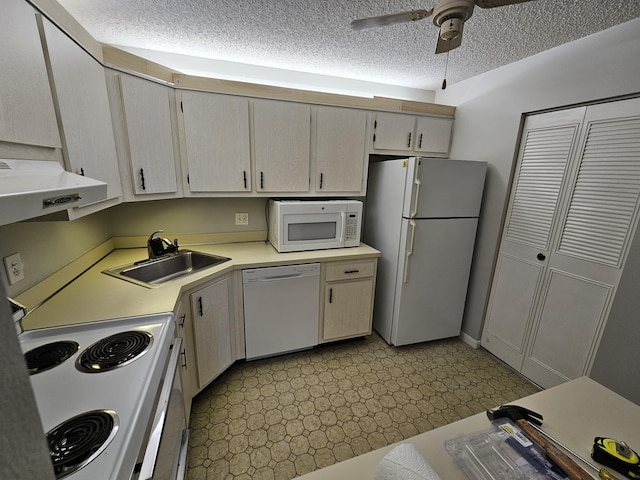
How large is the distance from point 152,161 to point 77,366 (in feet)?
4.30

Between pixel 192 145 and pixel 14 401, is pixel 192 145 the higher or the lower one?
the higher one

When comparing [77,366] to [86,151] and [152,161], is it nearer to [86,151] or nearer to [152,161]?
[86,151]

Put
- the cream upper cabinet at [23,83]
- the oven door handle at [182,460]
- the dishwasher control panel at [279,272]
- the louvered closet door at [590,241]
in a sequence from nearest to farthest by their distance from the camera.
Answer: the cream upper cabinet at [23,83] → the oven door handle at [182,460] → the louvered closet door at [590,241] → the dishwasher control panel at [279,272]

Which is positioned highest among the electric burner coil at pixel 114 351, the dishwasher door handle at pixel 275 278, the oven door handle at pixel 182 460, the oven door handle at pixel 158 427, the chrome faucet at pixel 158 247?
the chrome faucet at pixel 158 247

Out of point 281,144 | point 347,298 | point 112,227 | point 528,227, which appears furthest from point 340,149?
point 112,227

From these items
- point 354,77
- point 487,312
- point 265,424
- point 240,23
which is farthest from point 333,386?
point 354,77

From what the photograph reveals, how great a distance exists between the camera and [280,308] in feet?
7.22

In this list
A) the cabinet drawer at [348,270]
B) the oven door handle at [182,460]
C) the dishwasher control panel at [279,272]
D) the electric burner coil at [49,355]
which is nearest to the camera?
the electric burner coil at [49,355]

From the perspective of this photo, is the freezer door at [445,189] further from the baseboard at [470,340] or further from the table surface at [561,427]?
the table surface at [561,427]

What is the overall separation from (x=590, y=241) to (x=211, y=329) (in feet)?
8.31

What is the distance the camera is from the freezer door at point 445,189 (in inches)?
86.5

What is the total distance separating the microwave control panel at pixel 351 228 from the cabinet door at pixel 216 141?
0.89 metres

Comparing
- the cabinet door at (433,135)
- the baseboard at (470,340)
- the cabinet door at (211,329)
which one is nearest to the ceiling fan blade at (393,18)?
the cabinet door at (433,135)

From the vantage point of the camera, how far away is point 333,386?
210 centimetres
